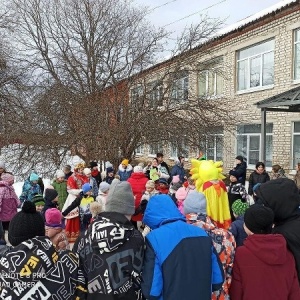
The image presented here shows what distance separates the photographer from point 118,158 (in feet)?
35.2

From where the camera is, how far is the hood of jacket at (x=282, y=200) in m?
2.76

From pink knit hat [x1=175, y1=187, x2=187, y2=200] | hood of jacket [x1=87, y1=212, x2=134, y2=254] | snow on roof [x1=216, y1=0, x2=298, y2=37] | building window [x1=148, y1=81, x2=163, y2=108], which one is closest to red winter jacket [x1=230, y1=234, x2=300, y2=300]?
hood of jacket [x1=87, y1=212, x2=134, y2=254]

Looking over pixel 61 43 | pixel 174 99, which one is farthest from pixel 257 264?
pixel 61 43

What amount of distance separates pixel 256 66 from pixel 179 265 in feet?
51.7

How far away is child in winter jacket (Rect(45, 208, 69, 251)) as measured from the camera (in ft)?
11.9

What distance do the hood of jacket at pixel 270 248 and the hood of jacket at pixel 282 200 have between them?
27 cm

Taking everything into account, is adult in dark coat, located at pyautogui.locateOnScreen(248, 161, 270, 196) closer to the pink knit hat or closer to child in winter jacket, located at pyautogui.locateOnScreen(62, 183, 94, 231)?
the pink knit hat

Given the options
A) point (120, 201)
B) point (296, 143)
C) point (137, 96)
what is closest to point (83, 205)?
point (120, 201)

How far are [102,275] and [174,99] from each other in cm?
945

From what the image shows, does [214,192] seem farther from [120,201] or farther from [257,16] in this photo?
[257,16]

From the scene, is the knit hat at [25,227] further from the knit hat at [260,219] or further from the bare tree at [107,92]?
the bare tree at [107,92]

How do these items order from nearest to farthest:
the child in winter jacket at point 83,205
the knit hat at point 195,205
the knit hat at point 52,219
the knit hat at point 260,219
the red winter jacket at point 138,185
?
the knit hat at point 260,219, the knit hat at point 195,205, the knit hat at point 52,219, the child in winter jacket at point 83,205, the red winter jacket at point 138,185

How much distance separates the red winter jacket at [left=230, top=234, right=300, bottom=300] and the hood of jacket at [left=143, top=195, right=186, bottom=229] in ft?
1.68

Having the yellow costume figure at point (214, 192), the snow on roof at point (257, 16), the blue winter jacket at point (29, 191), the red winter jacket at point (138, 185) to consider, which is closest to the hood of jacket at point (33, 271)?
the yellow costume figure at point (214, 192)
